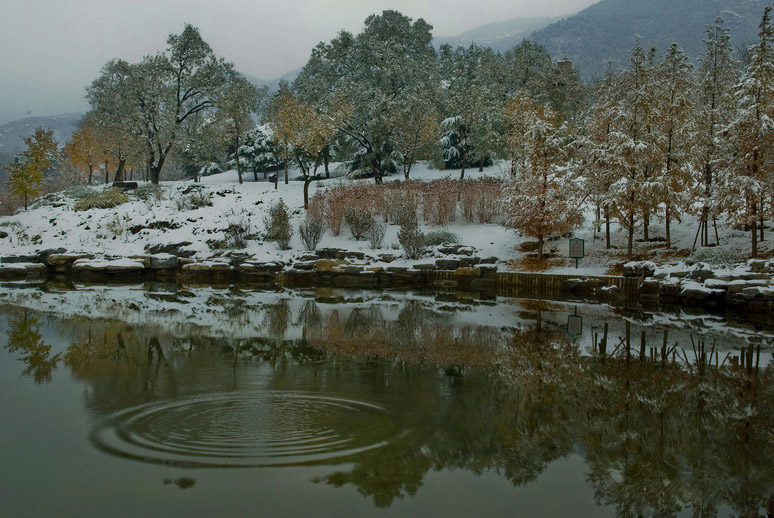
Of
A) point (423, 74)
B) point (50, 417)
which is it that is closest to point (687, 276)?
point (50, 417)

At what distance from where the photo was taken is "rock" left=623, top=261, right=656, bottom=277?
13.6 meters

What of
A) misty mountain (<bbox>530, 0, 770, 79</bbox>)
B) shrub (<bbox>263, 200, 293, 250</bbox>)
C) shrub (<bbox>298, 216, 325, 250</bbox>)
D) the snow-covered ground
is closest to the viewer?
the snow-covered ground

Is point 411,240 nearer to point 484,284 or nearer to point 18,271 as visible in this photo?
point 484,284

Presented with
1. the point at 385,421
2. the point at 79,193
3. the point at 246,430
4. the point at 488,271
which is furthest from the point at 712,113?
the point at 79,193

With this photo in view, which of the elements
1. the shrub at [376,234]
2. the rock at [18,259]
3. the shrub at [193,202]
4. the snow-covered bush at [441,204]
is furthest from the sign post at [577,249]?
the rock at [18,259]

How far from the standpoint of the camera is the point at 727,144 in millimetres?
13680

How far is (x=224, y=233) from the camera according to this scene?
2022 cm

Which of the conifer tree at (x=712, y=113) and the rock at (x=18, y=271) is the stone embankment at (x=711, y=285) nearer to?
the conifer tree at (x=712, y=113)

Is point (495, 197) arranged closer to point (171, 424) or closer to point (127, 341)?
point (127, 341)

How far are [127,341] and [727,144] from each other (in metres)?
13.0

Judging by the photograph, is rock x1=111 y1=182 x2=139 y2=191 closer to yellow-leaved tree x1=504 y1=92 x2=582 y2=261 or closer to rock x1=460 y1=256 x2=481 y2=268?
rock x1=460 y1=256 x2=481 y2=268

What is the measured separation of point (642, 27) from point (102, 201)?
14537 cm

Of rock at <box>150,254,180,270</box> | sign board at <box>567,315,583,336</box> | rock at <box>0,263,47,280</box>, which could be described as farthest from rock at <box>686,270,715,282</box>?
rock at <box>0,263,47,280</box>

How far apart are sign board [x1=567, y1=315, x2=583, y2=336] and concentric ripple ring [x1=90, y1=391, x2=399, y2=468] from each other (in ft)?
15.7
